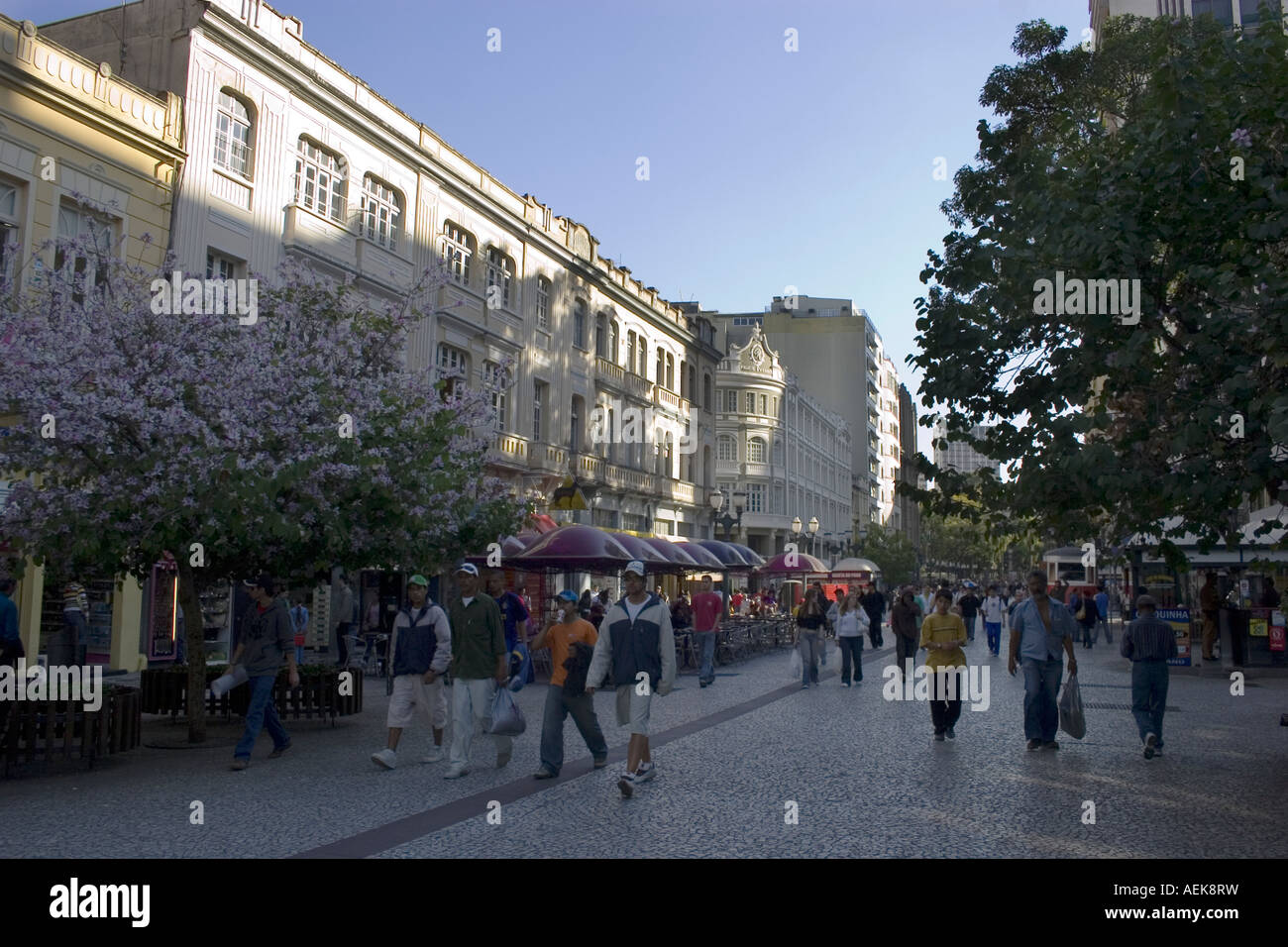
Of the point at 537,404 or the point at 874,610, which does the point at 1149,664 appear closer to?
the point at 874,610

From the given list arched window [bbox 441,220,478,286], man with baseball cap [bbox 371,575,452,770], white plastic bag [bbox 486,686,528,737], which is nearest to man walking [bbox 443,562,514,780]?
white plastic bag [bbox 486,686,528,737]

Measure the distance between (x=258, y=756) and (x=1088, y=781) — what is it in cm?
772

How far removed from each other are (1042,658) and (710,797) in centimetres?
442

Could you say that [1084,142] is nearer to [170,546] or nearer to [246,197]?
[170,546]

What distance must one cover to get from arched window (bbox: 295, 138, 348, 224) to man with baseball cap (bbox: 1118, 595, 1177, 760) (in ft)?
62.2

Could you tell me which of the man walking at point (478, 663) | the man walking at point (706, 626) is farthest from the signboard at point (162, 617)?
the man walking at point (478, 663)

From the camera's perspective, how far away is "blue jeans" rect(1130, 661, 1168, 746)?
1045 centimetres

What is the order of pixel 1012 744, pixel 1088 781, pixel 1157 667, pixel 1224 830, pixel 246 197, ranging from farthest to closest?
pixel 246 197 < pixel 1012 744 < pixel 1157 667 < pixel 1088 781 < pixel 1224 830

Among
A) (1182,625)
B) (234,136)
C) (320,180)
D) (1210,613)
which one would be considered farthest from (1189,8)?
(234,136)

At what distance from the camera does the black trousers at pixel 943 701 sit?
11438 millimetres

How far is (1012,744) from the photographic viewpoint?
11305 millimetres

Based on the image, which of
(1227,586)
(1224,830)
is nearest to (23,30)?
(1224,830)

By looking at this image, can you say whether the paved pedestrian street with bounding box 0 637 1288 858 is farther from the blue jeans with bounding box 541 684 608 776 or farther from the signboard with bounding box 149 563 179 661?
the signboard with bounding box 149 563 179 661

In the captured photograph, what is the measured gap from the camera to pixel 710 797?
8352mm
